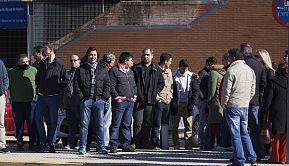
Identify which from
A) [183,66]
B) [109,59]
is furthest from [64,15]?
[109,59]

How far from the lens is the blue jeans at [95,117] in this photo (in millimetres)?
16906

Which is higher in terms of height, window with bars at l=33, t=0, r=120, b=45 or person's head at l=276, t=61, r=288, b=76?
window with bars at l=33, t=0, r=120, b=45

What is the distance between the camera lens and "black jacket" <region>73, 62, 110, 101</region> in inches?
666

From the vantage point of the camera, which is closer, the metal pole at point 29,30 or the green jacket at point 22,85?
the green jacket at point 22,85

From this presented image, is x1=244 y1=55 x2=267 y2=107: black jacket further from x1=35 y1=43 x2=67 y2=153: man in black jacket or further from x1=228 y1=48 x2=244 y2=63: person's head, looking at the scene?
x1=35 y1=43 x2=67 y2=153: man in black jacket

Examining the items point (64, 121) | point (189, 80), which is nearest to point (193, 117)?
point (189, 80)

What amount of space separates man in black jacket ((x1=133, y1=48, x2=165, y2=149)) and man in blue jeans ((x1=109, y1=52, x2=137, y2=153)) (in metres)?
0.53

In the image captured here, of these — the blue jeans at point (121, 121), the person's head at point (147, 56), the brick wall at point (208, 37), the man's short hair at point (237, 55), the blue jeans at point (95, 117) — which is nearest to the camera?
the man's short hair at point (237, 55)

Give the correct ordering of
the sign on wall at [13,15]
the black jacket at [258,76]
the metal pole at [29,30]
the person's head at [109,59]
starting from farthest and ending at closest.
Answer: the sign on wall at [13,15] → the metal pole at [29,30] → the person's head at [109,59] → the black jacket at [258,76]

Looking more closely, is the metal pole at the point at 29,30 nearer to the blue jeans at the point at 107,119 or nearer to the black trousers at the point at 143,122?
the black trousers at the point at 143,122

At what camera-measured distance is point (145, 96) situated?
18391 mm

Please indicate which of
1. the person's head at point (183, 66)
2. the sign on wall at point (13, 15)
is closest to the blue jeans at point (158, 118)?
the person's head at point (183, 66)

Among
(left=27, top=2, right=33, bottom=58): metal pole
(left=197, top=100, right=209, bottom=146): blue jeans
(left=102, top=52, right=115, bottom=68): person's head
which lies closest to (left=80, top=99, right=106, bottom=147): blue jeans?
(left=102, top=52, right=115, bottom=68): person's head

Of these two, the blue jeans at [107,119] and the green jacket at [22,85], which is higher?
the green jacket at [22,85]
